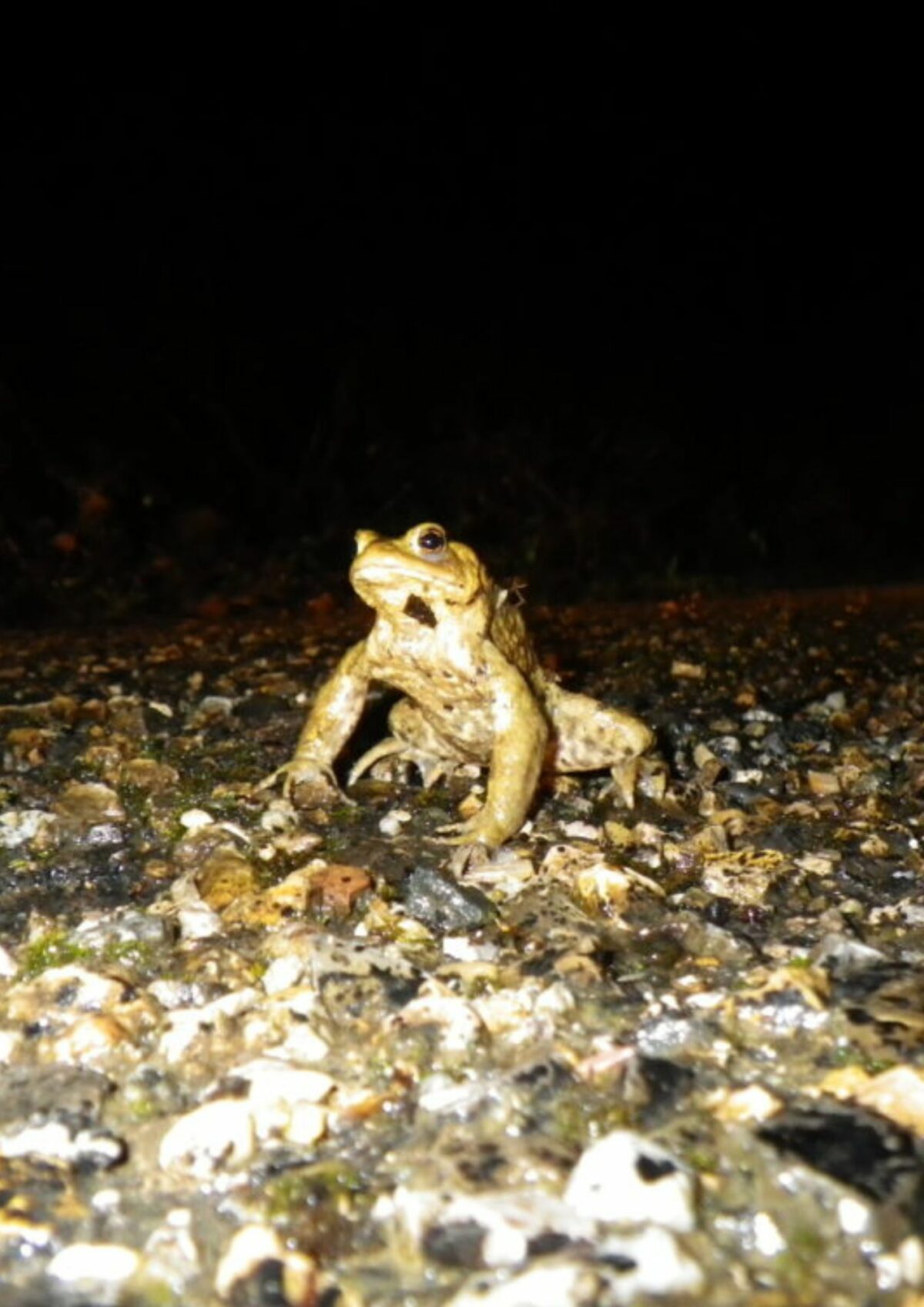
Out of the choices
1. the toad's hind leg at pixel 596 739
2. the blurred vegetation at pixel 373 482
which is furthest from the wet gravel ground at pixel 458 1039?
the blurred vegetation at pixel 373 482

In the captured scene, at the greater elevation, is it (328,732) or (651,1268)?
(328,732)

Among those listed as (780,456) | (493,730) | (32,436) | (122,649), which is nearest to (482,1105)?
(493,730)

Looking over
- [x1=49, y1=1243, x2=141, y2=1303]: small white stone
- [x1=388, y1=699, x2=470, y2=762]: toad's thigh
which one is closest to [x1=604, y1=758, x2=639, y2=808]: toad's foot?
[x1=388, y1=699, x2=470, y2=762]: toad's thigh

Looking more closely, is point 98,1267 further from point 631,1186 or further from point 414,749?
point 414,749

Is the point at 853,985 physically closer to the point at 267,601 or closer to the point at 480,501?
the point at 267,601

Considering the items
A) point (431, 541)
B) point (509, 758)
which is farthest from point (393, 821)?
point (431, 541)

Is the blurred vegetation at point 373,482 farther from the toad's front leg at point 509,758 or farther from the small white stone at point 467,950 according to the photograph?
the small white stone at point 467,950

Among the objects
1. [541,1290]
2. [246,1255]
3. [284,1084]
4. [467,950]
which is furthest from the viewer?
[467,950]
